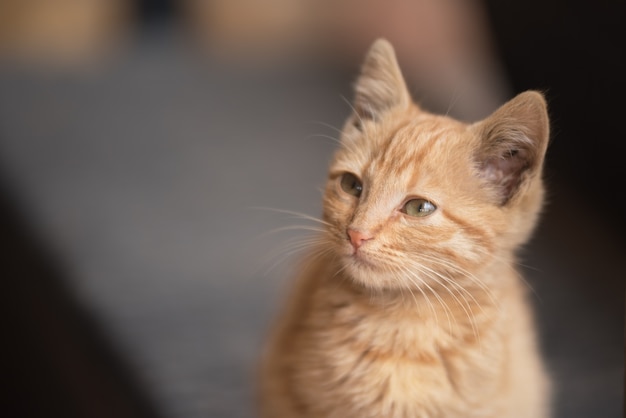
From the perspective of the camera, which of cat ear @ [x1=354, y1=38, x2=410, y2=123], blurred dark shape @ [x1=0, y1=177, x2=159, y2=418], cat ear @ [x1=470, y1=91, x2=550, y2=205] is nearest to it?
cat ear @ [x1=470, y1=91, x2=550, y2=205]

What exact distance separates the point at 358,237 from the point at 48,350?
0.96 metres

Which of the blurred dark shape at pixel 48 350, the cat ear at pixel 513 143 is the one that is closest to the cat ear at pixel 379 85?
the cat ear at pixel 513 143

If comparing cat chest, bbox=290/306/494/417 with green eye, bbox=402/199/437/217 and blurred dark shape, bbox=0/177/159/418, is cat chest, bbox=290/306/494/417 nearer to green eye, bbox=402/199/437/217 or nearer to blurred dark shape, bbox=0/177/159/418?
green eye, bbox=402/199/437/217

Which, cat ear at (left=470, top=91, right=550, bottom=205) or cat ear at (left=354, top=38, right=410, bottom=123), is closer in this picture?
cat ear at (left=470, top=91, right=550, bottom=205)

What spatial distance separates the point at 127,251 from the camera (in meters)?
1.81

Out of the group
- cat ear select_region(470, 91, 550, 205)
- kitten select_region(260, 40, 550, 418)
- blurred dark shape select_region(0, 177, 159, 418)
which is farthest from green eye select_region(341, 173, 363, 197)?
blurred dark shape select_region(0, 177, 159, 418)

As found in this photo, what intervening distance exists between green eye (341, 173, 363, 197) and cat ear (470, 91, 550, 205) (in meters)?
0.13

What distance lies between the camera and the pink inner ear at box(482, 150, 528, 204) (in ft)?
2.53

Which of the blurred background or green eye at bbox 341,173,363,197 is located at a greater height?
green eye at bbox 341,173,363,197

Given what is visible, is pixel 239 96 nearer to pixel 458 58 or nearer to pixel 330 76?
pixel 330 76

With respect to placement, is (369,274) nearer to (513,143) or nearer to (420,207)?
(420,207)

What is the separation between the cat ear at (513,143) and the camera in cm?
71

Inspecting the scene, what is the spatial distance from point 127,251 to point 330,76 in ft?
2.98

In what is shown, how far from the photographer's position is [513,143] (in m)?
0.76
